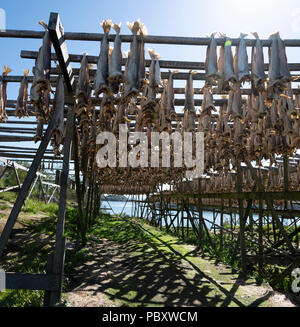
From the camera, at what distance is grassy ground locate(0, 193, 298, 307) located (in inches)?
174

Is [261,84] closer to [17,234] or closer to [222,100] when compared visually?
[222,100]

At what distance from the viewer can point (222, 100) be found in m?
4.92

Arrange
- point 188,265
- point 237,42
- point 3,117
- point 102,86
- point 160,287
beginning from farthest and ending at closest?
point 188,265, point 160,287, point 3,117, point 237,42, point 102,86

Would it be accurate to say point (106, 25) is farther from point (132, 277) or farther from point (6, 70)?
point (132, 277)

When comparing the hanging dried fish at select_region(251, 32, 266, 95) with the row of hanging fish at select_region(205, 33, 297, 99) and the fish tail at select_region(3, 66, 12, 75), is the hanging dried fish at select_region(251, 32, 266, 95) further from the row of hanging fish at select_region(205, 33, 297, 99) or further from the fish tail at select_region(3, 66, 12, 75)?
the fish tail at select_region(3, 66, 12, 75)

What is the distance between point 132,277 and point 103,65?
467 cm

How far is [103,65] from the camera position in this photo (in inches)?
119

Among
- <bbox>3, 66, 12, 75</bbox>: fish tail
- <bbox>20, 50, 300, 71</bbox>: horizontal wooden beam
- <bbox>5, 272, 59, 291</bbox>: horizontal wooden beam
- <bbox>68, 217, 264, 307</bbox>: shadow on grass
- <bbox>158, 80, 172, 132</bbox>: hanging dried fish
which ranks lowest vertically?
<bbox>68, 217, 264, 307</bbox>: shadow on grass

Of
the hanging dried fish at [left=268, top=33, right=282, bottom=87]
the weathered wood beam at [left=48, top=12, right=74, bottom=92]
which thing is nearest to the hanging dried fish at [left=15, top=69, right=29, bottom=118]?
the weathered wood beam at [left=48, top=12, right=74, bottom=92]

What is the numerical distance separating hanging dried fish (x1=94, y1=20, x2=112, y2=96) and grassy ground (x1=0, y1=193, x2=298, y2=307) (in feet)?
10.5

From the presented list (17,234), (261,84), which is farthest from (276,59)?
(17,234)

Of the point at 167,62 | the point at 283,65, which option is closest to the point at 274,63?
the point at 283,65

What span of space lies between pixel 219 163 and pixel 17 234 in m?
6.58

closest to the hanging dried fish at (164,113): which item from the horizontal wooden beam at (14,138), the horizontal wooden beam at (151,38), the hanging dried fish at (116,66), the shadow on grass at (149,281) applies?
the horizontal wooden beam at (151,38)
